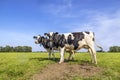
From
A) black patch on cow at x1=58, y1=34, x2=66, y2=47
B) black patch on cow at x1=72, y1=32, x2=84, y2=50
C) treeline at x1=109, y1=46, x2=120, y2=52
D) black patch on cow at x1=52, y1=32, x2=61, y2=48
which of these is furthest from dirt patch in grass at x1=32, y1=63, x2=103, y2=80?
treeline at x1=109, y1=46, x2=120, y2=52

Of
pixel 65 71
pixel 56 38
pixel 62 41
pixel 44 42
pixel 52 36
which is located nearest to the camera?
pixel 65 71

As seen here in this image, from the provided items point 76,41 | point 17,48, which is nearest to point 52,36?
point 76,41

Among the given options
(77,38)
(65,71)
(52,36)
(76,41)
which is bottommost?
(65,71)

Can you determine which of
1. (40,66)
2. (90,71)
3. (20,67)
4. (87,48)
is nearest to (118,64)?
(87,48)

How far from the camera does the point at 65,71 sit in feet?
68.1

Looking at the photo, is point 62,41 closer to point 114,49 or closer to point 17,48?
point 114,49

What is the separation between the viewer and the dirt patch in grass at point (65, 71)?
64.4 feet

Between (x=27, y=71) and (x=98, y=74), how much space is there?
5.93 m

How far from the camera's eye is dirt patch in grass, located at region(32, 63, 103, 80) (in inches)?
773

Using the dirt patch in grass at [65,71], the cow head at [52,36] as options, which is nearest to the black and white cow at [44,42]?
the cow head at [52,36]

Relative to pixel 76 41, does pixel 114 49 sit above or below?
above

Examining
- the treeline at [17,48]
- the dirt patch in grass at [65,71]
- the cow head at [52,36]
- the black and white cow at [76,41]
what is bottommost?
the dirt patch in grass at [65,71]

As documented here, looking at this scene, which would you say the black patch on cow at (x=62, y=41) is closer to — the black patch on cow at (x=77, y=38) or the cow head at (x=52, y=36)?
the cow head at (x=52, y=36)

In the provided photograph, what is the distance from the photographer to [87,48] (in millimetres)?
24578
